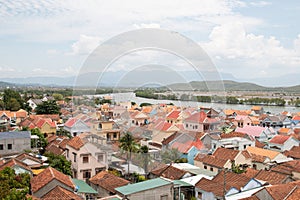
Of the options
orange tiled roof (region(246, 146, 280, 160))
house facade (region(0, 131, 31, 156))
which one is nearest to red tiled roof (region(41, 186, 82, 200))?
house facade (region(0, 131, 31, 156))

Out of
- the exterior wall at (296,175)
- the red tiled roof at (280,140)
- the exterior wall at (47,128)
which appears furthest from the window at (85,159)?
the red tiled roof at (280,140)

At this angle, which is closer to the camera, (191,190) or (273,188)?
(273,188)

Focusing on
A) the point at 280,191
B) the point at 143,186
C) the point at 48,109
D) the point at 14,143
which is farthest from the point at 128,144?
the point at 48,109

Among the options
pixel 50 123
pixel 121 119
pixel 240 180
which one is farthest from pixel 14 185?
pixel 50 123

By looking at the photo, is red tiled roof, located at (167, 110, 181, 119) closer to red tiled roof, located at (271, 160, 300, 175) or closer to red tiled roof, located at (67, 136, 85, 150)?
red tiled roof, located at (67, 136, 85, 150)

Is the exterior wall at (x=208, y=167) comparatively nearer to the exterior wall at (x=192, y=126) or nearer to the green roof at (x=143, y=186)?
the exterior wall at (x=192, y=126)

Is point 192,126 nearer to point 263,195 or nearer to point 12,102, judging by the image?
point 263,195

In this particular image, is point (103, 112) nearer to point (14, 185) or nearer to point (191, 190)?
point (14, 185)
